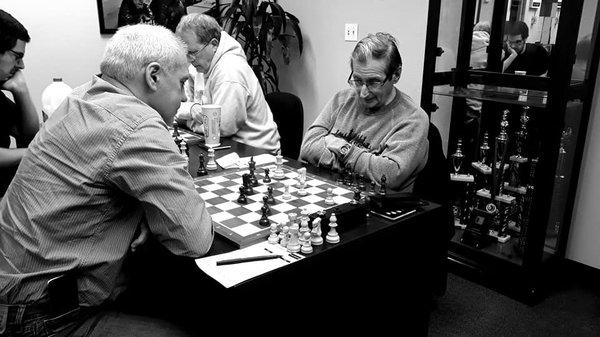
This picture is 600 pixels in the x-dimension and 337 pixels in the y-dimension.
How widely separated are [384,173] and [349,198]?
33cm

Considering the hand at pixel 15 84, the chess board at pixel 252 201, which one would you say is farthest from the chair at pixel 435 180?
the hand at pixel 15 84

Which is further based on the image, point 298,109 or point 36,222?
point 298,109

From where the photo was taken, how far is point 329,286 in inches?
54.4

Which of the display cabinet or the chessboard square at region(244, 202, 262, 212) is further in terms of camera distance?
the display cabinet

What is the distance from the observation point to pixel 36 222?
3.84 feet

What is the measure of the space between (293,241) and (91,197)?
542mm

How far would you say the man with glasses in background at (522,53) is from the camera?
94.5 inches

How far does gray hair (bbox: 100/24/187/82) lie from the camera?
1265 millimetres

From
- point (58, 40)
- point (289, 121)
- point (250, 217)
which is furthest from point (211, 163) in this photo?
point (58, 40)

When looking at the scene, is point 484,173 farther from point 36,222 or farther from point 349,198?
point 36,222

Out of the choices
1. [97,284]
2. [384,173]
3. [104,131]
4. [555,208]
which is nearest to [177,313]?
[97,284]

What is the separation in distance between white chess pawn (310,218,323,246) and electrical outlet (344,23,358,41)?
8.67ft

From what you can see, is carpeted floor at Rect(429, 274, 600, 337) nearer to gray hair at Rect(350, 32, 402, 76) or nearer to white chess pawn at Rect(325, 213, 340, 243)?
white chess pawn at Rect(325, 213, 340, 243)

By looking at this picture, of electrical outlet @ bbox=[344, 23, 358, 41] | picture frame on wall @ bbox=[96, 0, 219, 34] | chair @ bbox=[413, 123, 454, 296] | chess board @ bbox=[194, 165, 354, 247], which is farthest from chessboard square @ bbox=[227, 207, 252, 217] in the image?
picture frame on wall @ bbox=[96, 0, 219, 34]
